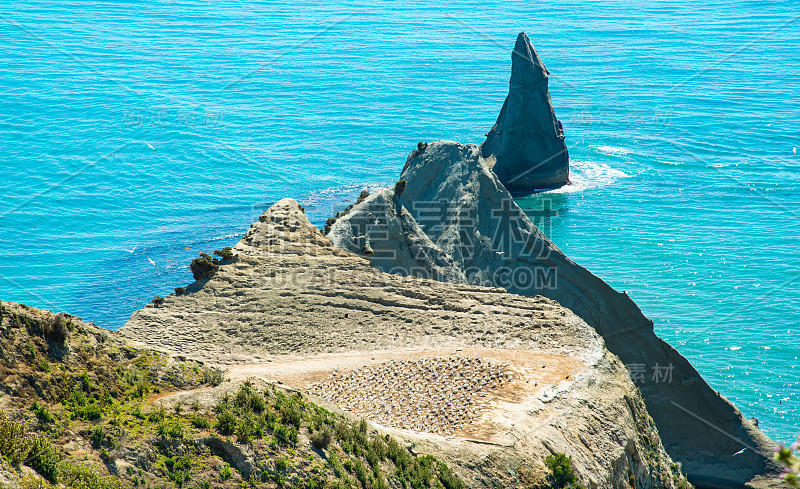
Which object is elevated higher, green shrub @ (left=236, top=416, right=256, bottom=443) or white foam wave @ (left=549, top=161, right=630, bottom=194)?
white foam wave @ (left=549, top=161, right=630, bottom=194)

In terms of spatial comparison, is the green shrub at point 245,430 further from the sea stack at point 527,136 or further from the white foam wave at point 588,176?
the white foam wave at point 588,176

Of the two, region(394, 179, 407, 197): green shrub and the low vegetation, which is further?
region(394, 179, 407, 197): green shrub

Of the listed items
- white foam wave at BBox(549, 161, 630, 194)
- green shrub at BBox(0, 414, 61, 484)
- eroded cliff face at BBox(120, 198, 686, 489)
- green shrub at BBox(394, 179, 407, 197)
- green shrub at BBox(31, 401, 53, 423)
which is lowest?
green shrub at BBox(0, 414, 61, 484)

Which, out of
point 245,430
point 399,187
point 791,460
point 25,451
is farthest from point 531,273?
point 791,460

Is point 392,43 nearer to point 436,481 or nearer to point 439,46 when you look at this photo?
point 439,46

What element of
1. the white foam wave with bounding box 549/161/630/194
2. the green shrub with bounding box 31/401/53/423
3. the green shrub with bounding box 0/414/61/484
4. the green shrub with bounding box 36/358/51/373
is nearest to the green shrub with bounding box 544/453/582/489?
the green shrub with bounding box 0/414/61/484

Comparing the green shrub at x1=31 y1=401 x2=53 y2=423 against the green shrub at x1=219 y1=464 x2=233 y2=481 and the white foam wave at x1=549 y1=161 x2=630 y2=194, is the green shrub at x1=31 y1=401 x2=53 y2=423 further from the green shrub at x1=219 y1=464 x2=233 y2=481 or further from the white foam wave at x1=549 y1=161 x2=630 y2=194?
the white foam wave at x1=549 y1=161 x2=630 y2=194

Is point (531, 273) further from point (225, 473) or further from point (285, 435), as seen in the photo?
point (225, 473)
